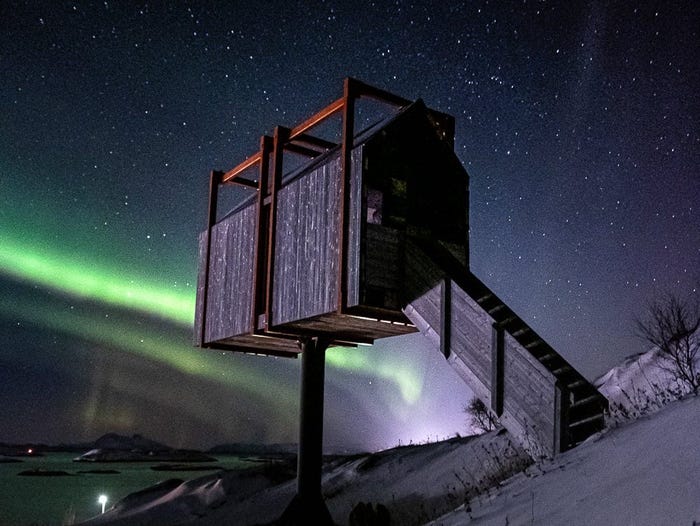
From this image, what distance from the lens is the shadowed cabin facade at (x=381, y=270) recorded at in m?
10.2

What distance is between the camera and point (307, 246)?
14977mm

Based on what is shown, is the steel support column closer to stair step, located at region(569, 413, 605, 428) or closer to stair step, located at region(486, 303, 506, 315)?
stair step, located at region(486, 303, 506, 315)

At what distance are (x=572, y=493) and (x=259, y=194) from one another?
470 inches

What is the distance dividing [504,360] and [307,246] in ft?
19.3

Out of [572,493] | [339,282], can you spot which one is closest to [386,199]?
[339,282]

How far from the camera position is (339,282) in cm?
1355

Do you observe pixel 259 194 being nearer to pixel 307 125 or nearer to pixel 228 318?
pixel 307 125

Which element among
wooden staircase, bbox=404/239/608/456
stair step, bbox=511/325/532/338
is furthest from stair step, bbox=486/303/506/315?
stair step, bbox=511/325/532/338

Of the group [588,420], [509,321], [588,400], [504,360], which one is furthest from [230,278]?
[588,420]

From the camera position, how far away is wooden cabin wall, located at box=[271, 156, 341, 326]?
14.2 m

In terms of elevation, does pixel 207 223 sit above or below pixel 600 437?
above

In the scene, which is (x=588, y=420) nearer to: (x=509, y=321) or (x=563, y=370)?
(x=563, y=370)

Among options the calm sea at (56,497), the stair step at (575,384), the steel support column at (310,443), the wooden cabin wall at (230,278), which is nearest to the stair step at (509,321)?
the stair step at (575,384)

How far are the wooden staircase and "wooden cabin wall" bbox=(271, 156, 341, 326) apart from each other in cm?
167
